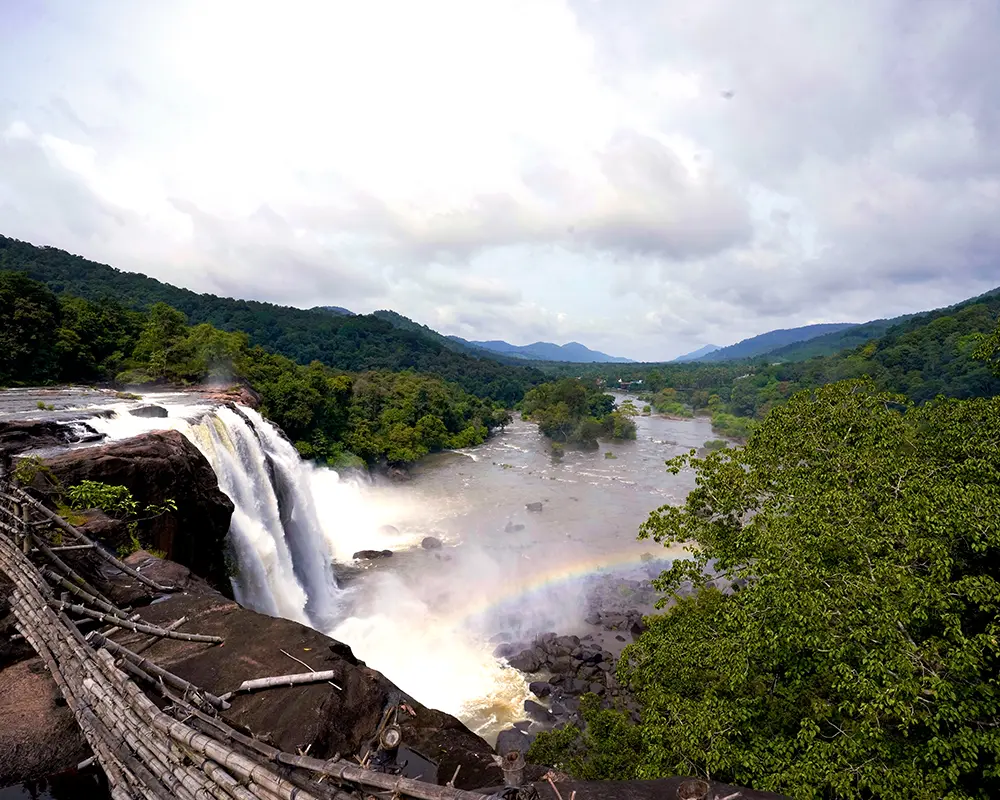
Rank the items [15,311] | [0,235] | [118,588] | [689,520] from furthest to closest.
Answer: [0,235] → [15,311] → [689,520] → [118,588]

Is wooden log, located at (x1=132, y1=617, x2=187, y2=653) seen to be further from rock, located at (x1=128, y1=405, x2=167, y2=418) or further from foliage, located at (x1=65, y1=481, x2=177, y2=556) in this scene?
rock, located at (x1=128, y1=405, x2=167, y2=418)

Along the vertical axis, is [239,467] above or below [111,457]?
below

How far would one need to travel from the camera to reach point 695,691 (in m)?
9.99

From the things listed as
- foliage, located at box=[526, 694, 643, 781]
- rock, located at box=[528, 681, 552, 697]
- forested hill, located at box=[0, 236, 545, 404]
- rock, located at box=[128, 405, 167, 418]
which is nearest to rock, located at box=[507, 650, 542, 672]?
rock, located at box=[528, 681, 552, 697]

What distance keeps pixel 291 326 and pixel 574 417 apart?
3440 inches

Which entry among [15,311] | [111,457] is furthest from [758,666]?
[15,311]

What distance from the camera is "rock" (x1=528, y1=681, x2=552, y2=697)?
1823cm

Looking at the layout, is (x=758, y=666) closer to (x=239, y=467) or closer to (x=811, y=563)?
(x=811, y=563)

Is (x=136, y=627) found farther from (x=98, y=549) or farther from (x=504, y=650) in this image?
(x=504, y=650)

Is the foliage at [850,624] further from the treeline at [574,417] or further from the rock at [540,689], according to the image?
the treeline at [574,417]

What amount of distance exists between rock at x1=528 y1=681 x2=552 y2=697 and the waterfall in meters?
8.53

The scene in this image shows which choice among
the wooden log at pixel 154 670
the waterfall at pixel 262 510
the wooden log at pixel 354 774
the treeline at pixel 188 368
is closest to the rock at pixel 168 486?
the waterfall at pixel 262 510

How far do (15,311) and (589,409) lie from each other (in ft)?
220

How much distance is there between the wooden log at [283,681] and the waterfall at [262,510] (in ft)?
33.0
